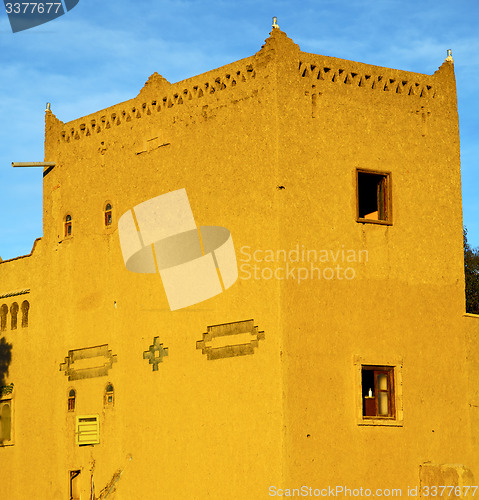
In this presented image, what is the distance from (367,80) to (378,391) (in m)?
6.29

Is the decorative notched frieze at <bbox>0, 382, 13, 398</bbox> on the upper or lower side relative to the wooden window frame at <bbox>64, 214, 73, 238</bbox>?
lower

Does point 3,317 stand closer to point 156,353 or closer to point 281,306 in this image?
point 156,353

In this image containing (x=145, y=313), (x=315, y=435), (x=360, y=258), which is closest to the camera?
(x=315, y=435)

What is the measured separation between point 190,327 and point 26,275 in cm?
599

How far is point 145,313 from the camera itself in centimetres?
2056

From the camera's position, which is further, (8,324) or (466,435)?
(8,324)

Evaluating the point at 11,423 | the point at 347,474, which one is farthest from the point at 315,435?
the point at 11,423

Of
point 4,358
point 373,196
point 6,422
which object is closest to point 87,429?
point 6,422

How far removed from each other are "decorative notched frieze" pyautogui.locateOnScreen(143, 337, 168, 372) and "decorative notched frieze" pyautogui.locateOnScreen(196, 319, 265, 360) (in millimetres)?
1044

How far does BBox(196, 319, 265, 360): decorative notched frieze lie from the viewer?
18359 millimetres

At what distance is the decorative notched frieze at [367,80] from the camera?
62.8ft

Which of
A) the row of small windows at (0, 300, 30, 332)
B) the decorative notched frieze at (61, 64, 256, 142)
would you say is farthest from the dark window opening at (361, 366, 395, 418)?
the row of small windows at (0, 300, 30, 332)

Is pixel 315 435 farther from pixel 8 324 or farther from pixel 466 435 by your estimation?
pixel 8 324

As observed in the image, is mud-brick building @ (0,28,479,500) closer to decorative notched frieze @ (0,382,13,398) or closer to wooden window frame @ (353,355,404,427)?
wooden window frame @ (353,355,404,427)
